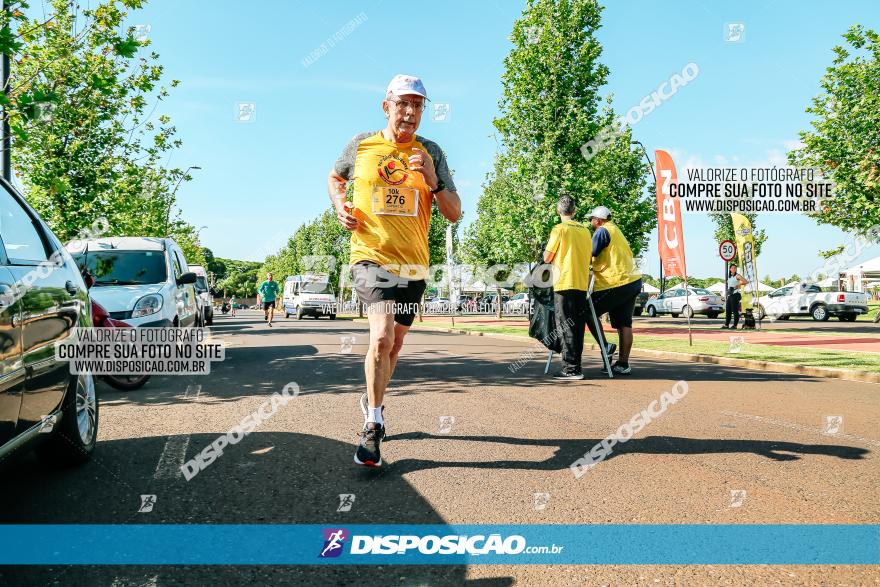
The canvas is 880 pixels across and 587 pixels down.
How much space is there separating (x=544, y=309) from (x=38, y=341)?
240 inches

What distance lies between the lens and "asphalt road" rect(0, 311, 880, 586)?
2.38 metres

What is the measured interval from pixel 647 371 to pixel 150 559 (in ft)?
25.9

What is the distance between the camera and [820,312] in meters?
29.0

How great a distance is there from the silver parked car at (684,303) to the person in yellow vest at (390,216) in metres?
29.6

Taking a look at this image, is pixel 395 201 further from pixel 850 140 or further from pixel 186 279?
pixel 850 140

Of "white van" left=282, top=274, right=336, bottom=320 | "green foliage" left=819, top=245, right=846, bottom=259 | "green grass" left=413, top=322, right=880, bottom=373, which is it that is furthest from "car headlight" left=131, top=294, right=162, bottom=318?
"white van" left=282, top=274, right=336, bottom=320

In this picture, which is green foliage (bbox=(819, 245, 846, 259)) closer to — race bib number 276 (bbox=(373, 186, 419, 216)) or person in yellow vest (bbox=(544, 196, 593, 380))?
person in yellow vest (bbox=(544, 196, 593, 380))

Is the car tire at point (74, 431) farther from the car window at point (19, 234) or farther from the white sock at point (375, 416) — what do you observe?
the white sock at point (375, 416)

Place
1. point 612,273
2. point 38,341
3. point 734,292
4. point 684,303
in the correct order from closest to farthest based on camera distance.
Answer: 1. point 38,341
2. point 612,273
3. point 734,292
4. point 684,303

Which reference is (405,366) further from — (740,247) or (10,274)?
(740,247)

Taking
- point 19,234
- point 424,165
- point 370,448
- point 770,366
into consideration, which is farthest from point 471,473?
point 770,366

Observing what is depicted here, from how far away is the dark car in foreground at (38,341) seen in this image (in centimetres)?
259

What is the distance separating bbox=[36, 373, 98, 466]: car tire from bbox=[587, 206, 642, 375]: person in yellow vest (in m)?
6.16

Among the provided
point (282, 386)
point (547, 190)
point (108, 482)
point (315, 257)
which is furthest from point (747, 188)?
point (315, 257)
